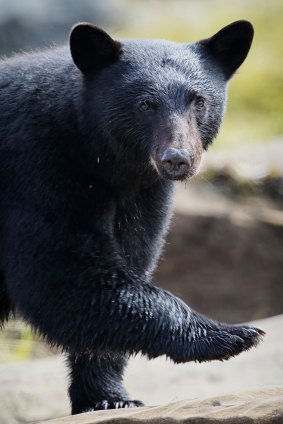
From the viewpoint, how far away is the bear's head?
5859 mm

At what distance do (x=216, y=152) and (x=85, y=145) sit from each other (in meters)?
5.83

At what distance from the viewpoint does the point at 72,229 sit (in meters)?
5.92

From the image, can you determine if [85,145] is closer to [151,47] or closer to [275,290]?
[151,47]

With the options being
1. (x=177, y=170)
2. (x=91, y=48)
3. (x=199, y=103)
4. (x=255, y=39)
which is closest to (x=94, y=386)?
(x=177, y=170)

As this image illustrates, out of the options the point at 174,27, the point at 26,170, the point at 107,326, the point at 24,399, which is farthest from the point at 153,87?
the point at 174,27

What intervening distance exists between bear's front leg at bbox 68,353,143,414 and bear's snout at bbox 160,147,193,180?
1.59 meters

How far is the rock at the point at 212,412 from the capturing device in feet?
17.4

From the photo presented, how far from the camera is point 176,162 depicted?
5.54 meters

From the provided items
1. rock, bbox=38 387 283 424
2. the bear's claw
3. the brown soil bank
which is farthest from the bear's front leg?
the brown soil bank

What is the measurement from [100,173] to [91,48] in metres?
0.67

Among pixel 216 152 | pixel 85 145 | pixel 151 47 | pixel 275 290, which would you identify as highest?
pixel 151 47

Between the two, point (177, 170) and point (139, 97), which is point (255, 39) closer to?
point (139, 97)

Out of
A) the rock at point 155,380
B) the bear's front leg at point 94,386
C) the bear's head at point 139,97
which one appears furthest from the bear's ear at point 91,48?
the rock at point 155,380

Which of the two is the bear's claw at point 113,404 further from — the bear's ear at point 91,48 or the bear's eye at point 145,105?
the bear's ear at point 91,48
